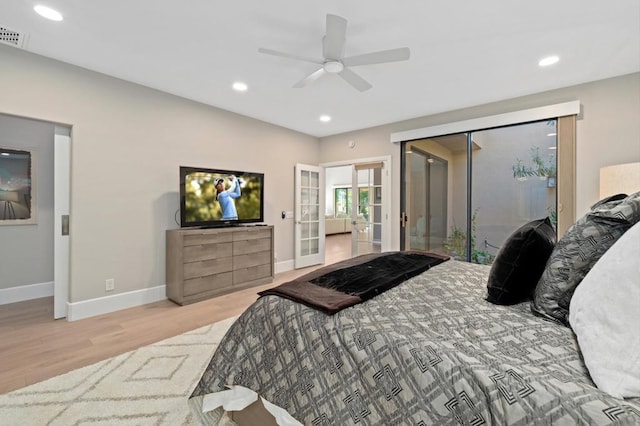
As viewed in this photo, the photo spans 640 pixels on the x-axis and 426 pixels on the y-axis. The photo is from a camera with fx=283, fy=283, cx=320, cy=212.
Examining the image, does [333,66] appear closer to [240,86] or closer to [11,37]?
[240,86]

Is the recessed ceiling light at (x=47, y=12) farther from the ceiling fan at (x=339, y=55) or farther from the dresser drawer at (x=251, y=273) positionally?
the dresser drawer at (x=251, y=273)

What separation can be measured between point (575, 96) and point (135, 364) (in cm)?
505

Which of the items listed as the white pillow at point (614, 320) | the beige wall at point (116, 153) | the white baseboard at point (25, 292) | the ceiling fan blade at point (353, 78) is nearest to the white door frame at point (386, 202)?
the ceiling fan blade at point (353, 78)

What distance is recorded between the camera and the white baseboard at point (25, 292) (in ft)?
11.1

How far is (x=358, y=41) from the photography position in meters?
2.40

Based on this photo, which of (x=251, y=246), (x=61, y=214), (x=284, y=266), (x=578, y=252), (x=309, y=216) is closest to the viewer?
(x=578, y=252)

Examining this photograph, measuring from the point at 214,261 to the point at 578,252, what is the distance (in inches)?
135

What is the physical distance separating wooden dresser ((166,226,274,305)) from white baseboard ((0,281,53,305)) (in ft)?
5.46

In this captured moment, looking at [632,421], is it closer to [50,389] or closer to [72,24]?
[50,389]

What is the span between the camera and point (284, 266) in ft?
16.7

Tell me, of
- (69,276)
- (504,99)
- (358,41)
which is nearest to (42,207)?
(69,276)

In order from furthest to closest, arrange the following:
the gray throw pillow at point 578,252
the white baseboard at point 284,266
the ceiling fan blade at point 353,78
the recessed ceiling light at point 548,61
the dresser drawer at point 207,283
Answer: the white baseboard at point 284,266
the dresser drawer at point 207,283
the recessed ceiling light at point 548,61
the ceiling fan blade at point 353,78
the gray throw pillow at point 578,252

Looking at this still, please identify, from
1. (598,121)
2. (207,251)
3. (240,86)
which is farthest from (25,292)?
(598,121)

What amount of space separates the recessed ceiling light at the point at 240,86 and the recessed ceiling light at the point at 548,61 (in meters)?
3.07
